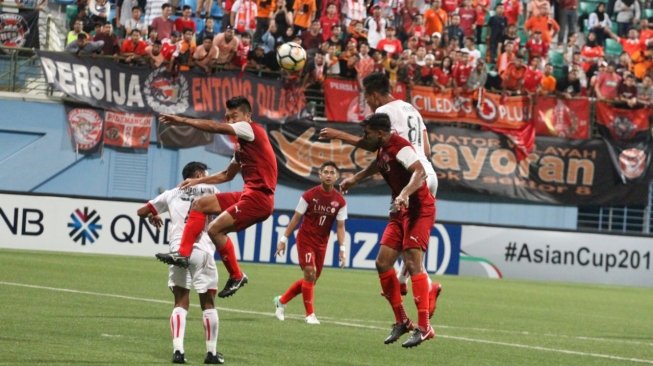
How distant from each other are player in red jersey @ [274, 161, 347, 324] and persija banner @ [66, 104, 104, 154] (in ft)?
46.3

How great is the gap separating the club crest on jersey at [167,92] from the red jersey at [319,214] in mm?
13653

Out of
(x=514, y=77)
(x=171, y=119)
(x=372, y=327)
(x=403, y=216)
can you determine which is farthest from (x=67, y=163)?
(x=171, y=119)

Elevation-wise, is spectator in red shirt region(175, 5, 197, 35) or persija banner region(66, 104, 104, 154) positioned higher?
spectator in red shirt region(175, 5, 197, 35)

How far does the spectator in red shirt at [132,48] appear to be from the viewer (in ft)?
103

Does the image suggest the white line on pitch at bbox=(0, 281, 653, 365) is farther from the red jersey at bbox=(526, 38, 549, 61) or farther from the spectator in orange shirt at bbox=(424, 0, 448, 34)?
the red jersey at bbox=(526, 38, 549, 61)

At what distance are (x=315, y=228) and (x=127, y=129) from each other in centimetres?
1498

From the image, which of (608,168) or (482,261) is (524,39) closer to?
(608,168)

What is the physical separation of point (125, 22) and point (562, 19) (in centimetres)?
1264

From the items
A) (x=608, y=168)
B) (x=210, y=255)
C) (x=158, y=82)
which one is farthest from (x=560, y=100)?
(x=210, y=255)

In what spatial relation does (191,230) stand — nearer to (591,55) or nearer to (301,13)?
(301,13)

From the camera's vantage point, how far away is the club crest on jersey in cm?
3188

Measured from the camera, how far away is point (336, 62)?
108 feet

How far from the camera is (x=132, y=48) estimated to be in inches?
1243

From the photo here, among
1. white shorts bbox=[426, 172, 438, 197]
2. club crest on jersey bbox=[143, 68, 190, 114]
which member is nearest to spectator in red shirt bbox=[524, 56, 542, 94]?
club crest on jersey bbox=[143, 68, 190, 114]
